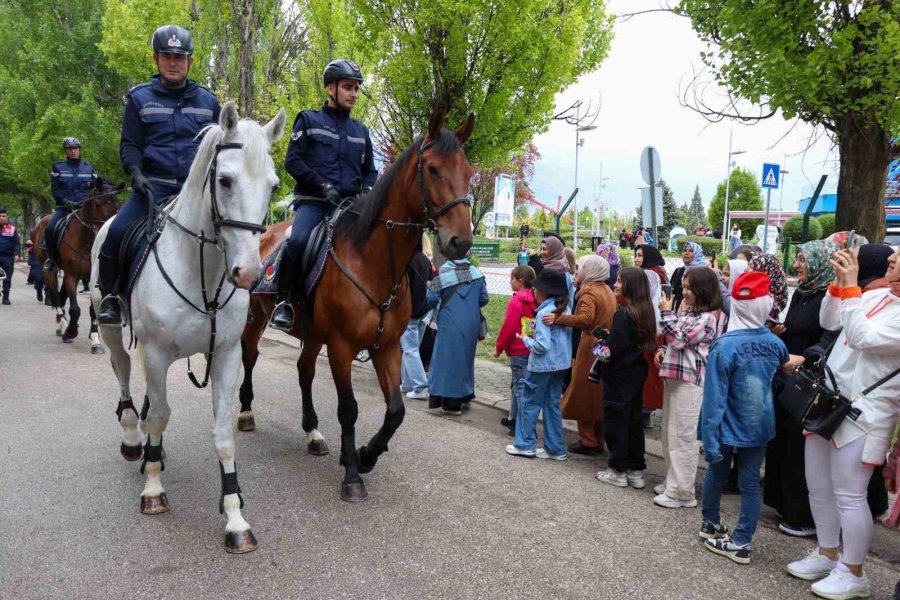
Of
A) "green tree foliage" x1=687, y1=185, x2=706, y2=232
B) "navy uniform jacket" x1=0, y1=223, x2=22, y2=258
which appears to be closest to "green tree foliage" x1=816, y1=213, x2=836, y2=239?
"navy uniform jacket" x1=0, y1=223, x2=22, y2=258

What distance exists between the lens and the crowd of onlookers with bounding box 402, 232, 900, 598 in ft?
10.5

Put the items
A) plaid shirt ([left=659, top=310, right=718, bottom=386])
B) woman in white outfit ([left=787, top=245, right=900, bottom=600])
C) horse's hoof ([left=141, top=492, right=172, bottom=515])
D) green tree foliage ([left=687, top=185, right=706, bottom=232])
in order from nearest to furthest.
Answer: woman in white outfit ([left=787, top=245, right=900, bottom=600]), horse's hoof ([left=141, top=492, right=172, bottom=515]), plaid shirt ([left=659, top=310, right=718, bottom=386]), green tree foliage ([left=687, top=185, right=706, bottom=232])

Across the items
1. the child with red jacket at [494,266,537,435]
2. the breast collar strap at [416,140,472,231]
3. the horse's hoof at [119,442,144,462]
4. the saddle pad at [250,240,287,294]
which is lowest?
the horse's hoof at [119,442,144,462]

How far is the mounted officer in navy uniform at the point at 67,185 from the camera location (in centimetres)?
1047

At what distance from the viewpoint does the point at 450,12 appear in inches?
369

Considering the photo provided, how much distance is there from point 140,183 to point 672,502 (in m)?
4.48

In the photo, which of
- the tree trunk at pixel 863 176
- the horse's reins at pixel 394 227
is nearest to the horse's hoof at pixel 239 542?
the horse's reins at pixel 394 227

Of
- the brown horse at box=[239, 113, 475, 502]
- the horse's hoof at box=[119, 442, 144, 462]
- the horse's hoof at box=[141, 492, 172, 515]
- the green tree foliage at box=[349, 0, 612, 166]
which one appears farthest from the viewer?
the green tree foliage at box=[349, 0, 612, 166]

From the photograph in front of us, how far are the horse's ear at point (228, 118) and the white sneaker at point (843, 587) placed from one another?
4.13m

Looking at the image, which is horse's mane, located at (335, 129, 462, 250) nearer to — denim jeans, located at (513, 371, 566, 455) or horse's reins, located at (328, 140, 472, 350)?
horse's reins, located at (328, 140, 472, 350)

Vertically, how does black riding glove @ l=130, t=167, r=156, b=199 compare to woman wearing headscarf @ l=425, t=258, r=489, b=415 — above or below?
above

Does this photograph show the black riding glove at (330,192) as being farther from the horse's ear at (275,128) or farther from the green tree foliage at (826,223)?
the green tree foliage at (826,223)

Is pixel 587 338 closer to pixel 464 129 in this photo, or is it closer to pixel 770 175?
pixel 464 129

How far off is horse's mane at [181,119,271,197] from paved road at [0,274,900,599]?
219 centimetres
